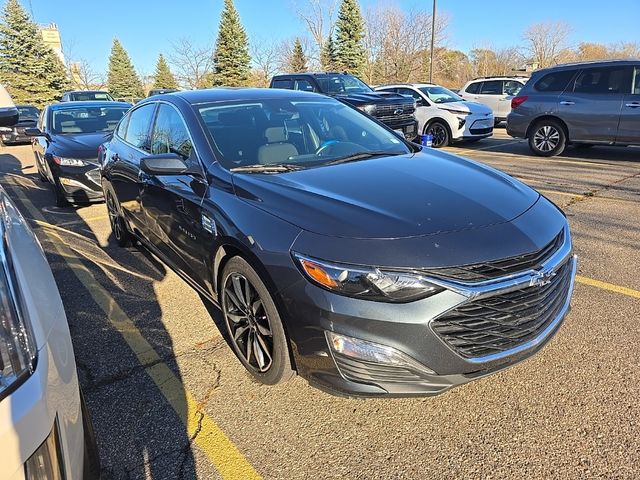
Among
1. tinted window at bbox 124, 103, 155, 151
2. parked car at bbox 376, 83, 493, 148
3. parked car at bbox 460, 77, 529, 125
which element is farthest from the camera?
parked car at bbox 460, 77, 529, 125

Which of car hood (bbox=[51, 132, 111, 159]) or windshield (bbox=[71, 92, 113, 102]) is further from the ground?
windshield (bbox=[71, 92, 113, 102])

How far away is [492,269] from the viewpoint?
6.84 feet

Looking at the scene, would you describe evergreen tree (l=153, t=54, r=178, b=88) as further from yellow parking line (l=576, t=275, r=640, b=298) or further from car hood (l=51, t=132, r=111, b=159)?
yellow parking line (l=576, t=275, r=640, b=298)

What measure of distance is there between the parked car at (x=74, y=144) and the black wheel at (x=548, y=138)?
334 inches

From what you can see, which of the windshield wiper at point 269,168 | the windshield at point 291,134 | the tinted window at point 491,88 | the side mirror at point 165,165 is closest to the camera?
the windshield wiper at point 269,168

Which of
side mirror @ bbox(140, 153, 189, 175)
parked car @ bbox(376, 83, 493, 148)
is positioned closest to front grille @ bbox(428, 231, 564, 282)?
side mirror @ bbox(140, 153, 189, 175)

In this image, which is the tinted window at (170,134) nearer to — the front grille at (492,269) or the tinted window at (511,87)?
the front grille at (492,269)

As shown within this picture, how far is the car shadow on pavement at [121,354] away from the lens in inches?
88.4

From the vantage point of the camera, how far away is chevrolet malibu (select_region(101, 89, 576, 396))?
6.68ft

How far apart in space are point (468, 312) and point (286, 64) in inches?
1757

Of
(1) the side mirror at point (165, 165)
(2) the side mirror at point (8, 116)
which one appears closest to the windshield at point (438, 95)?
(1) the side mirror at point (165, 165)

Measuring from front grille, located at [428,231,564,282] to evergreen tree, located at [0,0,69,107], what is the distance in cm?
4161

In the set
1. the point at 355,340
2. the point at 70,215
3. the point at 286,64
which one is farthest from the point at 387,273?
the point at 286,64

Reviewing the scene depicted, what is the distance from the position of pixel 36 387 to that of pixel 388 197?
1821 mm
